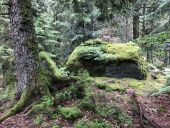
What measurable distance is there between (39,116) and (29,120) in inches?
11.5

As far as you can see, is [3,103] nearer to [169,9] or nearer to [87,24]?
[169,9]

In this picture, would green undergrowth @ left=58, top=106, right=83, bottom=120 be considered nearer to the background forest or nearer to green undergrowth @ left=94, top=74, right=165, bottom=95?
the background forest

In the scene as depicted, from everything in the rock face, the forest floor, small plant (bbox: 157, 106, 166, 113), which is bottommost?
small plant (bbox: 157, 106, 166, 113)

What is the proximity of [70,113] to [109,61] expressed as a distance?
19.6 ft

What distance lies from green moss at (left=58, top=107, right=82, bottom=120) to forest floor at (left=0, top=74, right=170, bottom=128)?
4.4 inches

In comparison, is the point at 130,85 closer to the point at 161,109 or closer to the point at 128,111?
the point at 161,109

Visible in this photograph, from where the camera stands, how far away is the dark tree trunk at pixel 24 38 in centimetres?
802

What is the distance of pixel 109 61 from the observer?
508 inches

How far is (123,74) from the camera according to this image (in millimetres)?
12758

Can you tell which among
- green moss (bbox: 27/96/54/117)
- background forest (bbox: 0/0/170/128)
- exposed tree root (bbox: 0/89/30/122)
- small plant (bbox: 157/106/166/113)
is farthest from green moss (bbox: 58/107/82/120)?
small plant (bbox: 157/106/166/113)

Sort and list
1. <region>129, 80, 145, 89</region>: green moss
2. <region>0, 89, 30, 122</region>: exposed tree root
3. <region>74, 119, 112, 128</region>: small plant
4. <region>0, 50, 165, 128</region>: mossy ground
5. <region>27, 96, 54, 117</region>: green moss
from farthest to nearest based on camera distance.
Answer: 1. <region>129, 80, 145, 89</region>: green moss
2. <region>0, 89, 30, 122</region>: exposed tree root
3. <region>27, 96, 54, 117</region>: green moss
4. <region>0, 50, 165, 128</region>: mossy ground
5. <region>74, 119, 112, 128</region>: small plant

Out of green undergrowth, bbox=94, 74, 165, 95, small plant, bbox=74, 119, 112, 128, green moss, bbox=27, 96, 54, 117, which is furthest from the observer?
green undergrowth, bbox=94, 74, 165, 95

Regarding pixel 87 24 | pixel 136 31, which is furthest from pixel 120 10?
pixel 87 24

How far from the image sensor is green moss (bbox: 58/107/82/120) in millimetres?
7262
